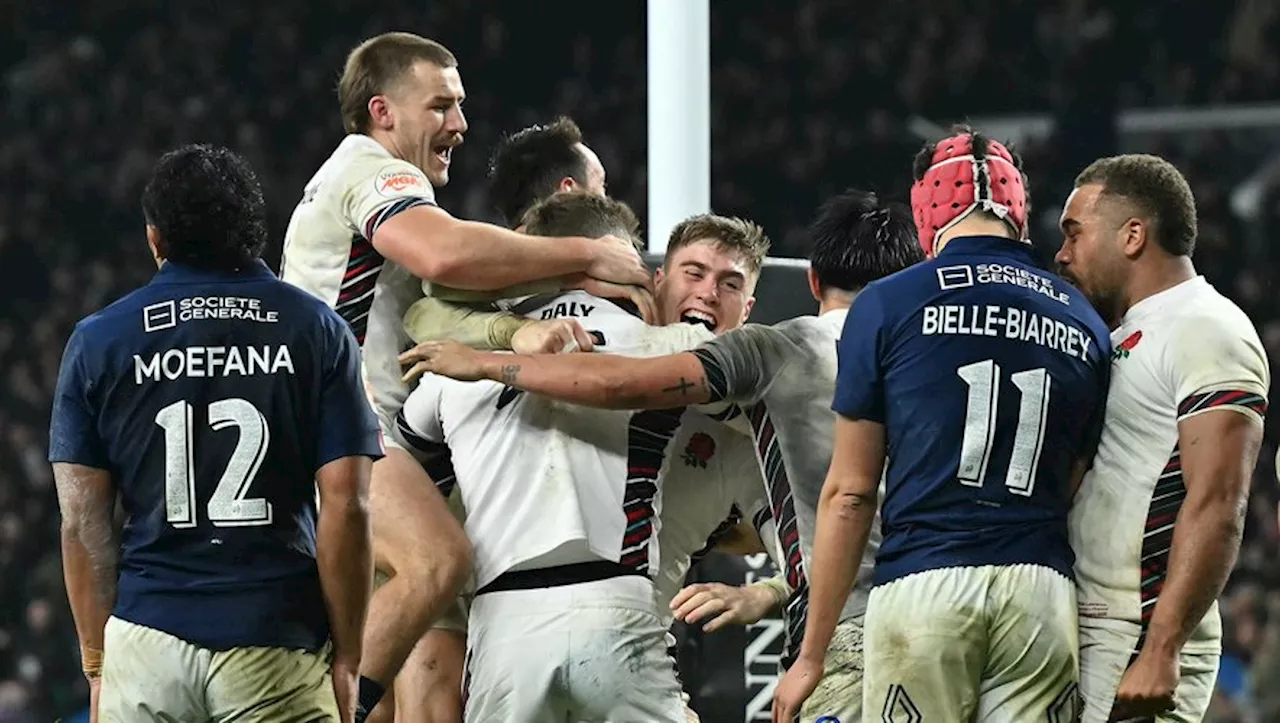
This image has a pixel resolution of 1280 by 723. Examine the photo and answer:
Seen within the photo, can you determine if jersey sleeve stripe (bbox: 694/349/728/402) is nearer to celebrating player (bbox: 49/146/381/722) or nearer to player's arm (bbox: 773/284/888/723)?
player's arm (bbox: 773/284/888/723)

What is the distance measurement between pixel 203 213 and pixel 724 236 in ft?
5.08

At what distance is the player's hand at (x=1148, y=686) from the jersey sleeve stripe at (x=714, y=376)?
46.6 inches

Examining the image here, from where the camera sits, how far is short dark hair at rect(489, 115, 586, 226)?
6223 millimetres

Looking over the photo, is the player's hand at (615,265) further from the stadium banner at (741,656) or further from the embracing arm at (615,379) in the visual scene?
the stadium banner at (741,656)

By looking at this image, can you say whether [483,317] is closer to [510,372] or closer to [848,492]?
[510,372]

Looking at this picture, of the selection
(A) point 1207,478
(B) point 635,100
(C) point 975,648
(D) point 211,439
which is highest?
(B) point 635,100

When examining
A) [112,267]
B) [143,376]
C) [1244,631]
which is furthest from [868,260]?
[112,267]

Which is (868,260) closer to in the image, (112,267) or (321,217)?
(321,217)

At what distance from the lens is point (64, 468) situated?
4.57 meters

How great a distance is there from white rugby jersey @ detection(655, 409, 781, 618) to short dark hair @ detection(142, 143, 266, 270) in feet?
4.81

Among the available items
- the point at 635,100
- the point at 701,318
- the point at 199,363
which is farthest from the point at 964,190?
the point at 635,100

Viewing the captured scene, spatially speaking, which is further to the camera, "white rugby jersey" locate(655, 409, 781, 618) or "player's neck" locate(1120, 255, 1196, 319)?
"white rugby jersey" locate(655, 409, 781, 618)

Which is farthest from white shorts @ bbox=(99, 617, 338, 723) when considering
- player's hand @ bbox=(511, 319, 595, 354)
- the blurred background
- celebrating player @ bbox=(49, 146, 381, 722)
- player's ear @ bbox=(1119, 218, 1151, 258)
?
the blurred background

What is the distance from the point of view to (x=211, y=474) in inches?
177
